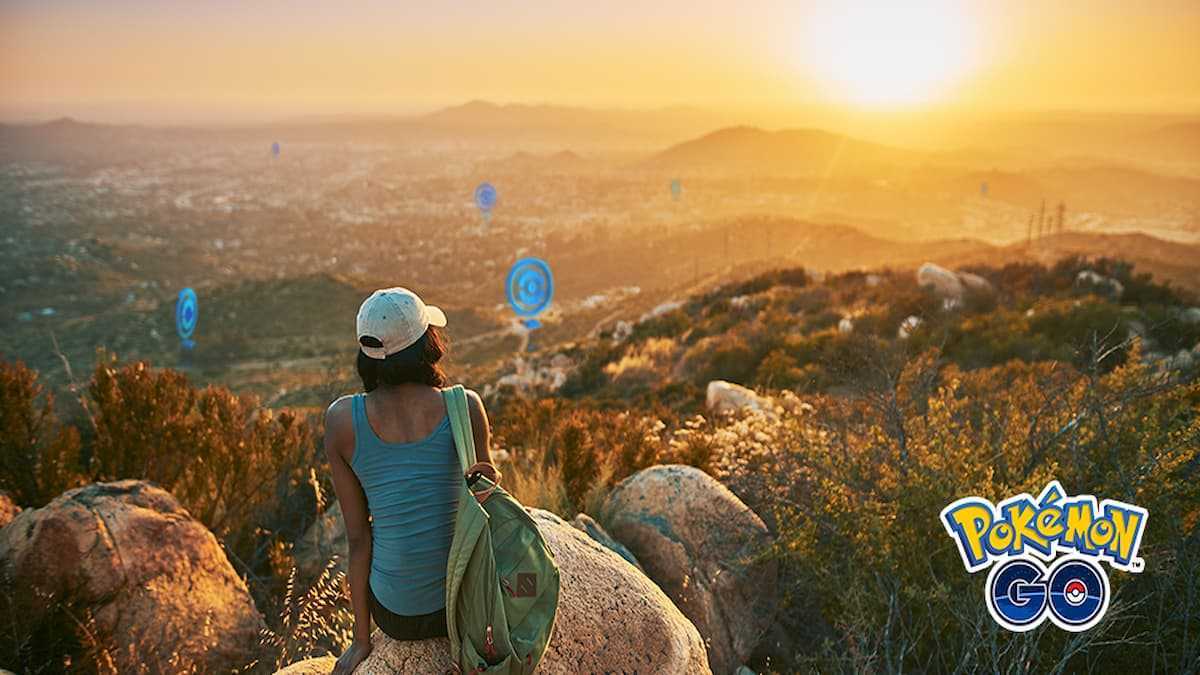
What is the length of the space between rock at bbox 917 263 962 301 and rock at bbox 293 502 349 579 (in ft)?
51.5

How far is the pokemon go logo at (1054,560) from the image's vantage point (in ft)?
9.27

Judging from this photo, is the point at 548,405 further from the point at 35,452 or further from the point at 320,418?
the point at 35,452

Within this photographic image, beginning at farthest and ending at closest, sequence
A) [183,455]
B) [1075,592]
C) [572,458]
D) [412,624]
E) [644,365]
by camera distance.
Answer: [644,365]
[572,458]
[183,455]
[1075,592]
[412,624]

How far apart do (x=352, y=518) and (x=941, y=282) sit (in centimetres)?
1836

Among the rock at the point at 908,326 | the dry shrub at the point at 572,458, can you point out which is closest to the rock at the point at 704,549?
the dry shrub at the point at 572,458

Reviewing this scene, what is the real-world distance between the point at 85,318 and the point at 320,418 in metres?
65.9

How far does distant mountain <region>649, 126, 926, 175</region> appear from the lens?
163875 mm

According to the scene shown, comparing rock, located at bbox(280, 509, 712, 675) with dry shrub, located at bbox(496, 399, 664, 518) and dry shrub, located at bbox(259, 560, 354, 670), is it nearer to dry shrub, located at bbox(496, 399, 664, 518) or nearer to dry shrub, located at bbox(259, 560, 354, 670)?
dry shrub, located at bbox(259, 560, 354, 670)

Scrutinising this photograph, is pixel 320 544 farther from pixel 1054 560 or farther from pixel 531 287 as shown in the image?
pixel 531 287

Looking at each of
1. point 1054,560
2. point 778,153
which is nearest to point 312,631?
point 1054,560

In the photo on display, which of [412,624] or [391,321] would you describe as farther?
[412,624]

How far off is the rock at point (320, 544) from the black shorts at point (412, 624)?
7.25ft

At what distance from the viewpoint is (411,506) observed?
8.20 ft

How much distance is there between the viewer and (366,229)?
12581 cm
